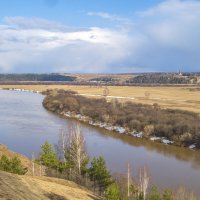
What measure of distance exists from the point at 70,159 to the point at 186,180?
8.01m

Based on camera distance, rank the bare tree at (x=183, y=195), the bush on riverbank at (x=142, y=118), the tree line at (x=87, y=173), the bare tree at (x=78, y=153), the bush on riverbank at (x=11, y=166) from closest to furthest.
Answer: the bush on riverbank at (x=11, y=166) → the tree line at (x=87, y=173) → the bare tree at (x=183, y=195) → the bare tree at (x=78, y=153) → the bush on riverbank at (x=142, y=118)

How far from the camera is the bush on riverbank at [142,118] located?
42.8 metres

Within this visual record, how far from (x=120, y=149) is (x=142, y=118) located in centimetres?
1368

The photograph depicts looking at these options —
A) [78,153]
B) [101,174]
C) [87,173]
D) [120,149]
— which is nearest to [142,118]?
[120,149]

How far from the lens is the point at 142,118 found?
50.9m

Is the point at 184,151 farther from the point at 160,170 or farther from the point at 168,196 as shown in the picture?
the point at 168,196

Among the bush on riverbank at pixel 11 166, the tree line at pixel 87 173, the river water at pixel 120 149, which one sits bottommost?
the river water at pixel 120 149

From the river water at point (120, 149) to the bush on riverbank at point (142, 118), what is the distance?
304 cm

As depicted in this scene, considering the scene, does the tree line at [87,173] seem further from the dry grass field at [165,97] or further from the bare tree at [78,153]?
the dry grass field at [165,97]

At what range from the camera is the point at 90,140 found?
41312 mm

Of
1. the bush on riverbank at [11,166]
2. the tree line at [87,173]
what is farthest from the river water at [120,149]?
the bush on riverbank at [11,166]

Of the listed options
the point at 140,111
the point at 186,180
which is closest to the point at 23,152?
the point at 186,180

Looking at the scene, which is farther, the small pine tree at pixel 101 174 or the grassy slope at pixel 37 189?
the small pine tree at pixel 101 174

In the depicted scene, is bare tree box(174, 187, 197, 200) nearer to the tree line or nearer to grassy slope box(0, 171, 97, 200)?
the tree line
